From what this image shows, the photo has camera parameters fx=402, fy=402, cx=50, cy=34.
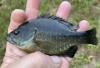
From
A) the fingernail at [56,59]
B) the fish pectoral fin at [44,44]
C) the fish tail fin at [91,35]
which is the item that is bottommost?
the fingernail at [56,59]

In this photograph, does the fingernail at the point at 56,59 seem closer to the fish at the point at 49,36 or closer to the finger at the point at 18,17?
the fish at the point at 49,36

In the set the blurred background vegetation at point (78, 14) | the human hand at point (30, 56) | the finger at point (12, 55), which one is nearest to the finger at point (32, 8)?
the human hand at point (30, 56)

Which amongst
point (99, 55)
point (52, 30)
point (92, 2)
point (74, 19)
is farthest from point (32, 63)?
point (92, 2)

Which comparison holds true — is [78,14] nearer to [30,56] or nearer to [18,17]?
[18,17]

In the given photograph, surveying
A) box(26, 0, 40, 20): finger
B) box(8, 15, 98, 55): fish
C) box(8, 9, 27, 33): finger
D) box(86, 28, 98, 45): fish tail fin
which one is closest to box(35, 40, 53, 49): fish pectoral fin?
box(8, 15, 98, 55): fish

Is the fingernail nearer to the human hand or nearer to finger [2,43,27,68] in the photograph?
the human hand

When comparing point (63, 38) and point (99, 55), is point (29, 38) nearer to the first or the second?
point (63, 38)
